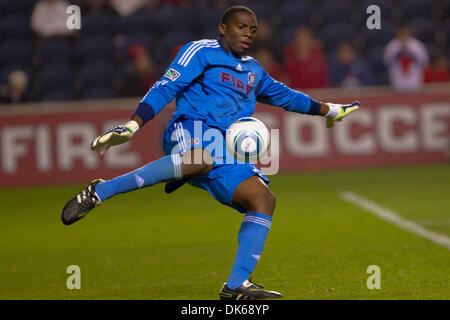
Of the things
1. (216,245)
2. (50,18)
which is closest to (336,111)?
(216,245)

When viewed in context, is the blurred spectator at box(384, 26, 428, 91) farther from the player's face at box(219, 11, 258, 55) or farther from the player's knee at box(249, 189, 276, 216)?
the player's knee at box(249, 189, 276, 216)

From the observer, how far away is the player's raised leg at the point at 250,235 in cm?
471

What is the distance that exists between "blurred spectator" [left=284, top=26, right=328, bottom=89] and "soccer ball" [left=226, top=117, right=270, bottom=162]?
8510 mm

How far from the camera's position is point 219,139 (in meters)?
4.80

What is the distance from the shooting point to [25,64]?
14422 mm

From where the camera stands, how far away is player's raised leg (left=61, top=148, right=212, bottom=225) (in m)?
4.59

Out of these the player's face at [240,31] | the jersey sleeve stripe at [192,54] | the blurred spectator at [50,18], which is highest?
the blurred spectator at [50,18]

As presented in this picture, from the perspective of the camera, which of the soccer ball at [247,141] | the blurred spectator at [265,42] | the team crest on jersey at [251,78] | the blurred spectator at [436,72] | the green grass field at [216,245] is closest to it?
the soccer ball at [247,141]

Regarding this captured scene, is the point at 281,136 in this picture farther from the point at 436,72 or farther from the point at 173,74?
the point at 173,74

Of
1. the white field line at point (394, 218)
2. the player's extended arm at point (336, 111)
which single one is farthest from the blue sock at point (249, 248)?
the white field line at point (394, 218)

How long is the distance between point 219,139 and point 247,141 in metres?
0.17

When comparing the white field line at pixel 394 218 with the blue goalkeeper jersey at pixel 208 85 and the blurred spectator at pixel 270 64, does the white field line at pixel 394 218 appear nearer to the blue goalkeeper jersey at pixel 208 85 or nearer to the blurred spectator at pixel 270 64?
the blue goalkeeper jersey at pixel 208 85

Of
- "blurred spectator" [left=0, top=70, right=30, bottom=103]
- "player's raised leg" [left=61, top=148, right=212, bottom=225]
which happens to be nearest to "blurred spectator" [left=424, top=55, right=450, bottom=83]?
Answer: "blurred spectator" [left=0, top=70, right=30, bottom=103]

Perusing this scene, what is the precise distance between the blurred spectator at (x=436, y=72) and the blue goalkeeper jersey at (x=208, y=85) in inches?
356
